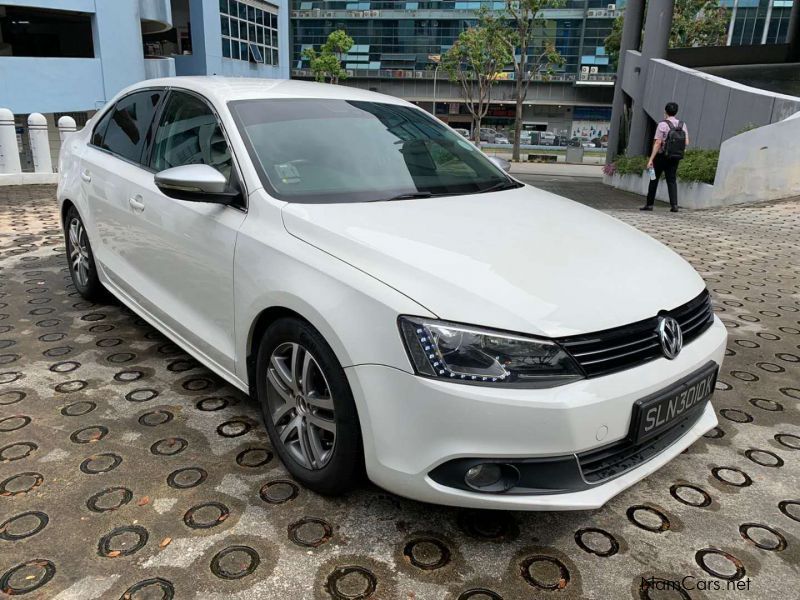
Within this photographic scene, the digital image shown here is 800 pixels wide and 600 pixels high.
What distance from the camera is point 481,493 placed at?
212 centimetres

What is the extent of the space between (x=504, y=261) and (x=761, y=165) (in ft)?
36.2

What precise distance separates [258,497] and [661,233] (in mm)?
7987

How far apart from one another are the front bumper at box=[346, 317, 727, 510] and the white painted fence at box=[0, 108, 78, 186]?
11.4m

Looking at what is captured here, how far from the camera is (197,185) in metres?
2.73

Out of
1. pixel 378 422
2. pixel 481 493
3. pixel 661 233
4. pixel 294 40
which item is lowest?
pixel 661 233

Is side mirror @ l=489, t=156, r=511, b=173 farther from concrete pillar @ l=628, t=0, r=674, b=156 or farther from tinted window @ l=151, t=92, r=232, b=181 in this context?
concrete pillar @ l=628, t=0, r=674, b=156

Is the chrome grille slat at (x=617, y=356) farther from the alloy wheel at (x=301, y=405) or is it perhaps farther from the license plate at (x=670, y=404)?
the alloy wheel at (x=301, y=405)

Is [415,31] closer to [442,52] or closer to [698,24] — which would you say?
[442,52]

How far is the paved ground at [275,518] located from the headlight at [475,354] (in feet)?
2.37

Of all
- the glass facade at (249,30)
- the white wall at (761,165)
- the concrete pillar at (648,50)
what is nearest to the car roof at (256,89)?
the white wall at (761,165)

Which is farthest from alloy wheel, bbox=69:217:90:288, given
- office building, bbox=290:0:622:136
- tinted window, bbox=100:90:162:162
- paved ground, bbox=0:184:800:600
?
office building, bbox=290:0:622:136

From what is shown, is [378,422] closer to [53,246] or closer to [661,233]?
[53,246]

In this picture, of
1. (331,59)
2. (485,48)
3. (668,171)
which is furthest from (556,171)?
(331,59)

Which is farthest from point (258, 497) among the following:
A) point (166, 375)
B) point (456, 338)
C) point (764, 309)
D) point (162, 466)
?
point (764, 309)
